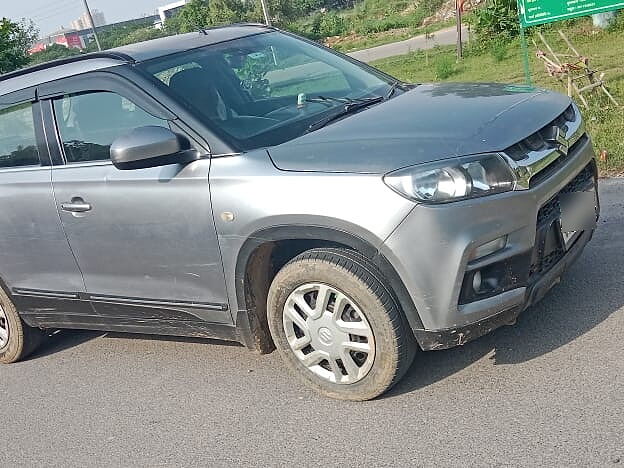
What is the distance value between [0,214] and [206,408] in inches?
72.5

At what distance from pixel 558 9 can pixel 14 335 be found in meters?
6.43

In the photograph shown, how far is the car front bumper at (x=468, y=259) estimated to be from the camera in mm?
3062

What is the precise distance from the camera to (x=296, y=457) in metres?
3.29

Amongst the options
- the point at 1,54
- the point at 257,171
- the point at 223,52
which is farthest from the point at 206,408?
the point at 1,54

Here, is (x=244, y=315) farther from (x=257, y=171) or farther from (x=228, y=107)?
(x=228, y=107)

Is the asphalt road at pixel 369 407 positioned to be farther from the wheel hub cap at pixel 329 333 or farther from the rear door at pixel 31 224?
the rear door at pixel 31 224

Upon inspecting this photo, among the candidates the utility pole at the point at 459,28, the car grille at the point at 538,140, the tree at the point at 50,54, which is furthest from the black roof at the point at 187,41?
the tree at the point at 50,54

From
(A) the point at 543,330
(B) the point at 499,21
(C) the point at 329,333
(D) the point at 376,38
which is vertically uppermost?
(C) the point at 329,333

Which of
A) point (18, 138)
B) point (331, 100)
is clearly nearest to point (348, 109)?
point (331, 100)

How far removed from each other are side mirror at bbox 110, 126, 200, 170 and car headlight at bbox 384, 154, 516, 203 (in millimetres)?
1129

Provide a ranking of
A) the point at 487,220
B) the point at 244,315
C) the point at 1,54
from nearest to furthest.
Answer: the point at 487,220 → the point at 244,315 → the point at 1,54

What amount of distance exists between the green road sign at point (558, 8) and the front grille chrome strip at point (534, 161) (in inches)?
181

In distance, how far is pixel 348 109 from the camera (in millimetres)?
4000

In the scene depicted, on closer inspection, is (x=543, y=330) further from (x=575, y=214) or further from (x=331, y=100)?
(x=331, y=100)
